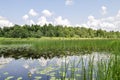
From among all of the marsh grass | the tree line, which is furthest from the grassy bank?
the tree line

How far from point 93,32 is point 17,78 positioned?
9672 centimetres

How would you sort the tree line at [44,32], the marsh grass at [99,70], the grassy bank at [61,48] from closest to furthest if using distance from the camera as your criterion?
the marsh grass at [99,70]
the grassy bank at [61,48]
the tree line at [44,32]

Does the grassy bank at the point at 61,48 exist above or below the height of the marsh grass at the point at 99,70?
below

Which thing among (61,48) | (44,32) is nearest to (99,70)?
(61,48)

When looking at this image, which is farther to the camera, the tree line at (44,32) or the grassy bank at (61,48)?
the tree line at (44,32)

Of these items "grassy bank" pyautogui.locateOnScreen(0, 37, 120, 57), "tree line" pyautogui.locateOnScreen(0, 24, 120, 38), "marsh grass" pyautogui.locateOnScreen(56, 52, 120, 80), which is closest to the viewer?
"marsh grass" pyautogui.locateOnScreen(56, 52, 120, 80)

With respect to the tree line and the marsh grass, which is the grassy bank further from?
the tree line

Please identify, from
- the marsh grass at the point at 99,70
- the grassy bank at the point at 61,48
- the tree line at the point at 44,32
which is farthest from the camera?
the tree line at the point at 44,32

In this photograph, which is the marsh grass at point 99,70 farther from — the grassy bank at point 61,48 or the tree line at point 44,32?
the tree line at point 44,32

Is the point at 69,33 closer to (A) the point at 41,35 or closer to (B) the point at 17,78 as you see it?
(A) the point at 41,35

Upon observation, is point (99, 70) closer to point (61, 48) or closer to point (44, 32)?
point (61, 48)

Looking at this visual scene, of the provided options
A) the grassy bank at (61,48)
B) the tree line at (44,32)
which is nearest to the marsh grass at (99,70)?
the grassy bank at (61,48)

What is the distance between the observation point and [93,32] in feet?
342

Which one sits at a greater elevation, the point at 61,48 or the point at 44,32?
the point at 44,32
